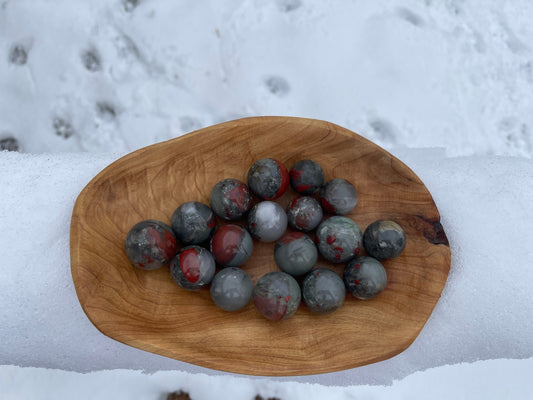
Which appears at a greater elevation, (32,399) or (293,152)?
(293,152)

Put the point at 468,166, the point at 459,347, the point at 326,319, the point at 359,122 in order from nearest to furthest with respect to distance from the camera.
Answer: the point at 326,319 < the point at 459,347 < the point at 468,166 < the point at 359,122

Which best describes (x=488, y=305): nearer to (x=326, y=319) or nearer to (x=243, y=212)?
(x=326, y=319)

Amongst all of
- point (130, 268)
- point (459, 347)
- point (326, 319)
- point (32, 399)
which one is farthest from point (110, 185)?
point (459, 347)

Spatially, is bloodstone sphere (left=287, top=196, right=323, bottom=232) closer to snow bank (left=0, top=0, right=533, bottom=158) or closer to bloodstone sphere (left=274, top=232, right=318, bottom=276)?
bloodstone sphere (left=274, top=232, right=318, bottom=276)

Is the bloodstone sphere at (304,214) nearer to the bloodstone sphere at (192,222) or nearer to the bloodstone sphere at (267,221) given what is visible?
the bloodstone sphere at (267,221)

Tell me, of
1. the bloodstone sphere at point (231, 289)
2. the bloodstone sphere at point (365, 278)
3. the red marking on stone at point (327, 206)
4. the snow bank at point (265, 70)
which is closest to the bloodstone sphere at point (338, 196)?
the red marking on stone at point (327, 206)
